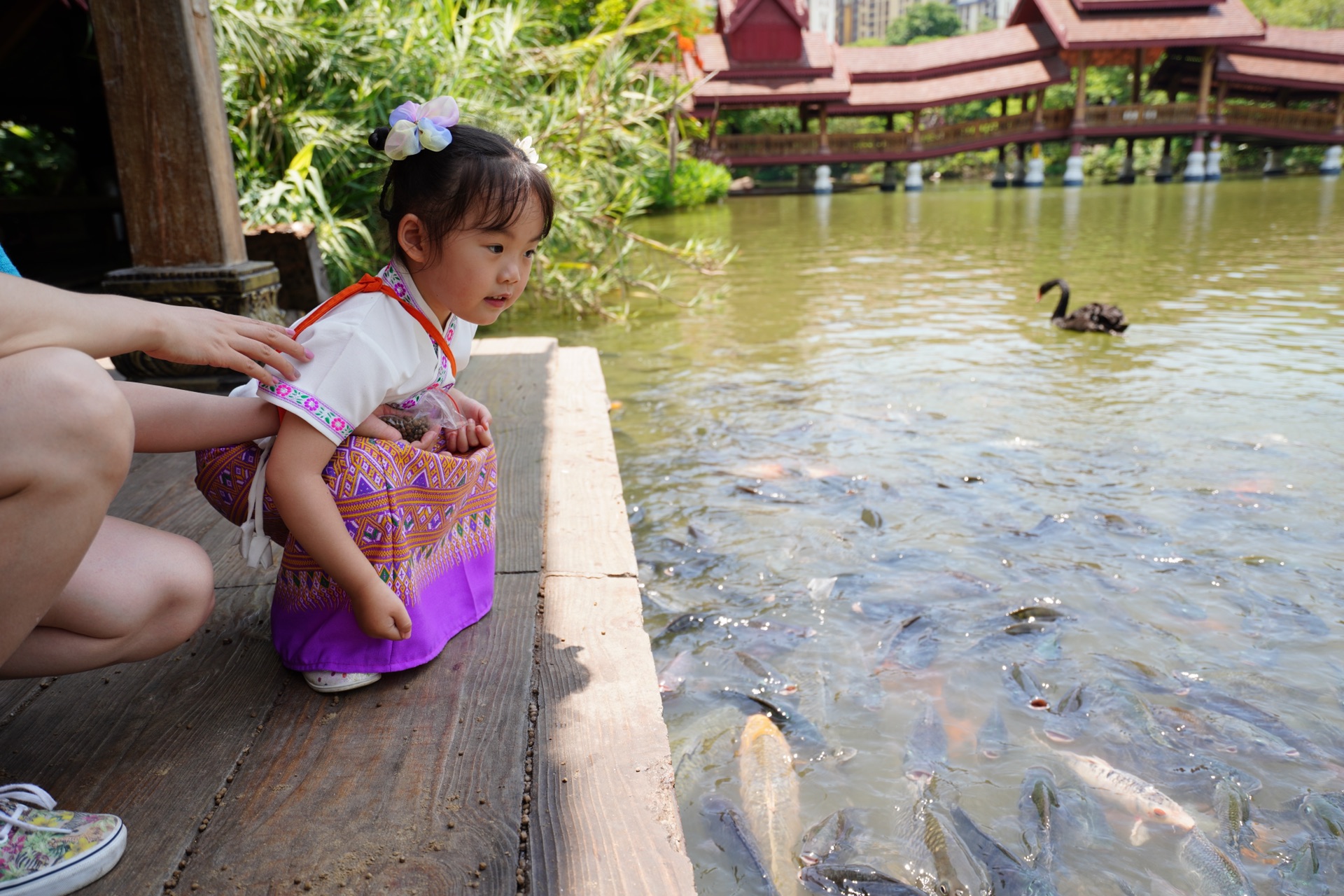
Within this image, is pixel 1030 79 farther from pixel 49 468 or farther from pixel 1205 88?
pixel 49 468

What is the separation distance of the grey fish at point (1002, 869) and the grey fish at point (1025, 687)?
1.81ft

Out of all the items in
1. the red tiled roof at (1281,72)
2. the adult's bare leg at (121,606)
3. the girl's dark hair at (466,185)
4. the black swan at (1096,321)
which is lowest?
the black swan at (1096,321)

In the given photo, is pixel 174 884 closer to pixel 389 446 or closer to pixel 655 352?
pixel 389 446

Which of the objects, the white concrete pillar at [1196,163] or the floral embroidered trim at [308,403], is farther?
the white concrete pillar at [1196,163]

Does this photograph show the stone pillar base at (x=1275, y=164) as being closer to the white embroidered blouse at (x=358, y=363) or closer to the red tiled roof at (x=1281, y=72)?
the red tiled roof at (x=1281, y=72)

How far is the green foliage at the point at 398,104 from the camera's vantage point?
19.2 ft

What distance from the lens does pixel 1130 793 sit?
205cm

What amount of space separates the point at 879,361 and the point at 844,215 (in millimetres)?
14050

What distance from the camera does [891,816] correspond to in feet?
6.55

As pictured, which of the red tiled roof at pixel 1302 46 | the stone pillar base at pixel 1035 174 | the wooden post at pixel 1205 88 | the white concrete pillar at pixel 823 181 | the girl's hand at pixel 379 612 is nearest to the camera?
the girl's hand at pixel 379 612

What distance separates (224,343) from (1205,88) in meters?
31.9

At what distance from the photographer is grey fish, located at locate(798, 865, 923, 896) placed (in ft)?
5.82

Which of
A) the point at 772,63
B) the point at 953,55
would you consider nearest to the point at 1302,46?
the point at 953,55

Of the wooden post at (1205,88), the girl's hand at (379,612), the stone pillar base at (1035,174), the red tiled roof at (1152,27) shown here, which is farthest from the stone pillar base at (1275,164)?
the girl's hand at (379,612)
